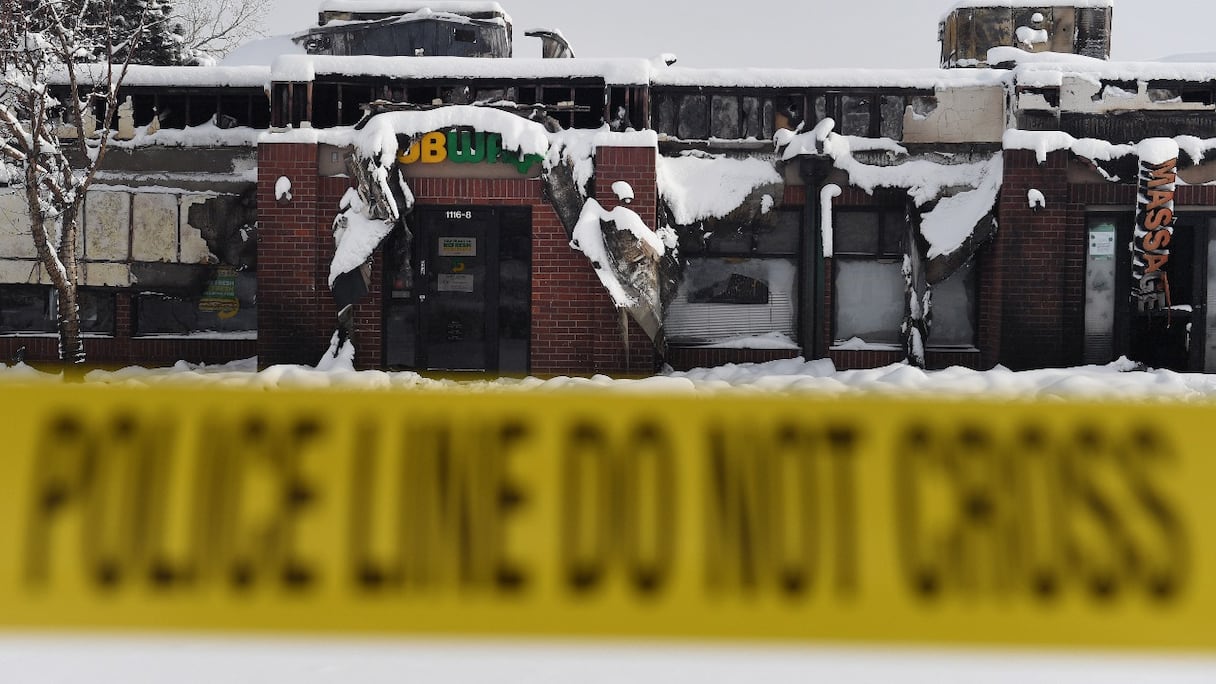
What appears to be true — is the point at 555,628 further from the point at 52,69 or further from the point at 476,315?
the point at 52,69

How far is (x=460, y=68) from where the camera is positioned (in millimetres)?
11047

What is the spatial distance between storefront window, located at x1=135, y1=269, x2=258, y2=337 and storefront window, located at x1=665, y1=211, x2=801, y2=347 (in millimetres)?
5685

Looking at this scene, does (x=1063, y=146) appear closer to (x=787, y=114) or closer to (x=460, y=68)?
Answer: (x=787, y=114)

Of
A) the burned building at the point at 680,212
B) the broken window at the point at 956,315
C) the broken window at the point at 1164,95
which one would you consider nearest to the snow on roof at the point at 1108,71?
the burned building at the point at 680,212

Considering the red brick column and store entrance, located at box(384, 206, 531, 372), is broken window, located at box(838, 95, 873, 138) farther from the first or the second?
the red brick column

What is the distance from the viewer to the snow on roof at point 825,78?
11227mm

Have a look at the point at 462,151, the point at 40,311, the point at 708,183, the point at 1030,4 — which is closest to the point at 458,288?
the point at 462,151

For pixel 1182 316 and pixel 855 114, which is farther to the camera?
pixel 855 114

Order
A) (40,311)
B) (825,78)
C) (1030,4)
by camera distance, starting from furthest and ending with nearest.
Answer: (1030,4), (40,311), (825,78)

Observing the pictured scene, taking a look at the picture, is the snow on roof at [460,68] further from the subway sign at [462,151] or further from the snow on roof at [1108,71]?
the snow on roof at [1108,71]

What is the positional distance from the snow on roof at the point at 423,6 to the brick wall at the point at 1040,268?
11.9 meters

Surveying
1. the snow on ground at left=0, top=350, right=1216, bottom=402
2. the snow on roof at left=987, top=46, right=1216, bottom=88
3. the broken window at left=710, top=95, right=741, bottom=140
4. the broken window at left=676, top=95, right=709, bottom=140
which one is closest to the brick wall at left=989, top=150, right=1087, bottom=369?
the snow on ground at left=0, top=350, right=1216, bottom=402

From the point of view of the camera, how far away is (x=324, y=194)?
11.0 meters

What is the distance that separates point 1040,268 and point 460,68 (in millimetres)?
7469
